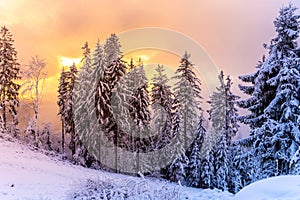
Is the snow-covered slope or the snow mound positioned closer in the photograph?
the snow mound

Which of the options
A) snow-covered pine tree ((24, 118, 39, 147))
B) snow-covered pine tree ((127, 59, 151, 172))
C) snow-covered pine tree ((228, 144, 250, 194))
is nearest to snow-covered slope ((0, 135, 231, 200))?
snow-covered pine tree ((127, 59, 151, 172))

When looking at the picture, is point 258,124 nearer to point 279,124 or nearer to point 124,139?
point 279,124

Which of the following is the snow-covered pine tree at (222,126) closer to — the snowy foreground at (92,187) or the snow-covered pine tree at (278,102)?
the snow-covered pine tree at (278,102)

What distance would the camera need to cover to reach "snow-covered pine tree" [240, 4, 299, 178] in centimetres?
1845

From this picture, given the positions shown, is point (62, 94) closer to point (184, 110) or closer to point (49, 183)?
point (184, 110)

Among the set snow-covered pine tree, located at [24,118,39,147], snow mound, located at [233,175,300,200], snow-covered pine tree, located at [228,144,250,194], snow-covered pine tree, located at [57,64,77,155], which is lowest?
snow-covered pine tree, located at [228,144,250,194]

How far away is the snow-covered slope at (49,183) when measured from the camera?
9.71m

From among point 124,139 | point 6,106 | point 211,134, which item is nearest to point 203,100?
point 211,134

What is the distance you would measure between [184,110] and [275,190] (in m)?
29.2

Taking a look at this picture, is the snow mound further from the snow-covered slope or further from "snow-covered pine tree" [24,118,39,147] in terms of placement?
"snow-covered pine tree" [24,118,39,147]

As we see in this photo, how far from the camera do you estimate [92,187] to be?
9953mm

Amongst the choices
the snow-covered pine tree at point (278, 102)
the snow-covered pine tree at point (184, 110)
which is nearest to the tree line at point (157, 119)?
the snow-covered pine tree at point (184, 110)

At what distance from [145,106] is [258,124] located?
1843 centimetres

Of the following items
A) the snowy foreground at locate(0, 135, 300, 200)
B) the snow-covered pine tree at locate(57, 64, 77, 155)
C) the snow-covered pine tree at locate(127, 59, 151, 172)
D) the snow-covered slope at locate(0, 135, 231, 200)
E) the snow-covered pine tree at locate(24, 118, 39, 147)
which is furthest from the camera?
the snow-covered pine tree at locate(24, 118, 39, 147)
